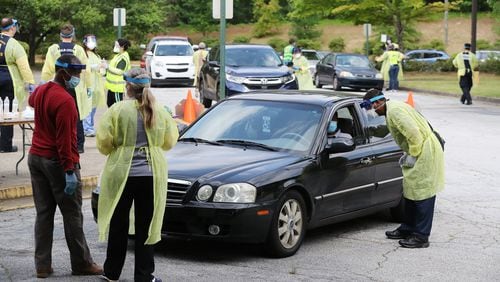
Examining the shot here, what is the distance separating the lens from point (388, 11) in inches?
1914

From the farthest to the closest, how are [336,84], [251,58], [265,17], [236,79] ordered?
[265,17] → [336,84] → [251,58] → [236,79]

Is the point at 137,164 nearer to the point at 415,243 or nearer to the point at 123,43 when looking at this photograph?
the point at 415,243

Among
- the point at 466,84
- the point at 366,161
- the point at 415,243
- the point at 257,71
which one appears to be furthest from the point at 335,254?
the point at 466,84

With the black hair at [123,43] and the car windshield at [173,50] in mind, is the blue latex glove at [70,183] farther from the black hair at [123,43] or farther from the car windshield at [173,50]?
the car windshield at [173,50]

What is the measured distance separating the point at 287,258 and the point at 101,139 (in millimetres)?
2246

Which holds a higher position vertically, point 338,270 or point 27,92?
point 27,92

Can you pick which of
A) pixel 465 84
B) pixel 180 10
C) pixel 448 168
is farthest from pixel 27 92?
pixel 180 10

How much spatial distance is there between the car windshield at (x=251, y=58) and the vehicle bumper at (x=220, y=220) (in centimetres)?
1509

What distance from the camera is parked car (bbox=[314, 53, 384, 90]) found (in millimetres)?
35062

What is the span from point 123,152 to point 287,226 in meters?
2.01

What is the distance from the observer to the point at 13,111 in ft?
37.7

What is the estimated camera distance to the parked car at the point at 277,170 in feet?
25.8

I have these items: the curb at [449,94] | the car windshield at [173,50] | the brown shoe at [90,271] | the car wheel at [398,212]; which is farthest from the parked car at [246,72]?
the brown shoe at [90,271]

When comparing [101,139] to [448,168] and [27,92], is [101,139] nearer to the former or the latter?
[27,92]
